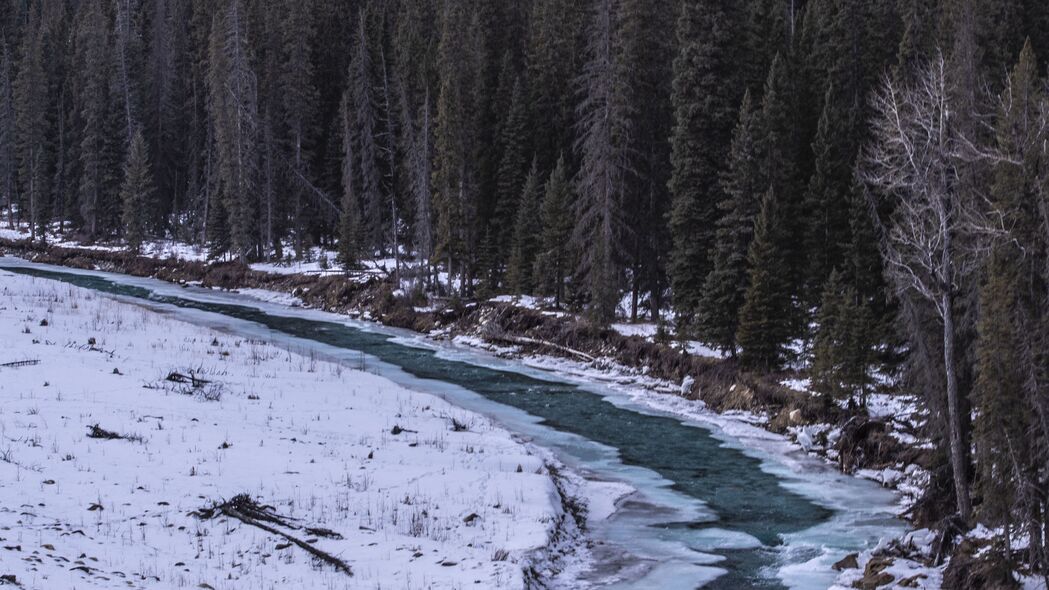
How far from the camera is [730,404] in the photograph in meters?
29.5

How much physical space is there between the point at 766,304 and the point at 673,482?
1067cm

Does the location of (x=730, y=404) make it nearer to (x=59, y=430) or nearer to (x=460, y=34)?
(x=59, y=430)

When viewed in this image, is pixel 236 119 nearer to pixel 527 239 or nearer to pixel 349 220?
pixel 349 220

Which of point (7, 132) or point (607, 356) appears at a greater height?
point (7, 132)

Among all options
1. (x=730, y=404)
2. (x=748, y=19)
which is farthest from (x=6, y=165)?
(x=730, y=404)

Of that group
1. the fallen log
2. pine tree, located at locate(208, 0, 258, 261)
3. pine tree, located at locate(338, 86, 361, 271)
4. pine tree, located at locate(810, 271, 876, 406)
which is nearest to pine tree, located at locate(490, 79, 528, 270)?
pine tree, located at locate(338, 86, 361, 271)

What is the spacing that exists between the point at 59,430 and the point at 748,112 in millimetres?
24059

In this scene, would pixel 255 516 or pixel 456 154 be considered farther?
pixel 456 154

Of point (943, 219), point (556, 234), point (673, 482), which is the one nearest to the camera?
point (943, 219)

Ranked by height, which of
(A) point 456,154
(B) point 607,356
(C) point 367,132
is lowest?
(B) point 607,356

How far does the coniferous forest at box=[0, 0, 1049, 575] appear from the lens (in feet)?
54.6

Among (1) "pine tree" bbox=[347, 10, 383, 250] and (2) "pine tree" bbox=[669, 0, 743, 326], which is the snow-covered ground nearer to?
(2) "pine tree" bbox=[669, 0, 743, 326]

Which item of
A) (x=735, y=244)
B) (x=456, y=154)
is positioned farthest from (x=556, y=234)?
(x=735, y=244)

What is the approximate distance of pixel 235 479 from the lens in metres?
15.4
